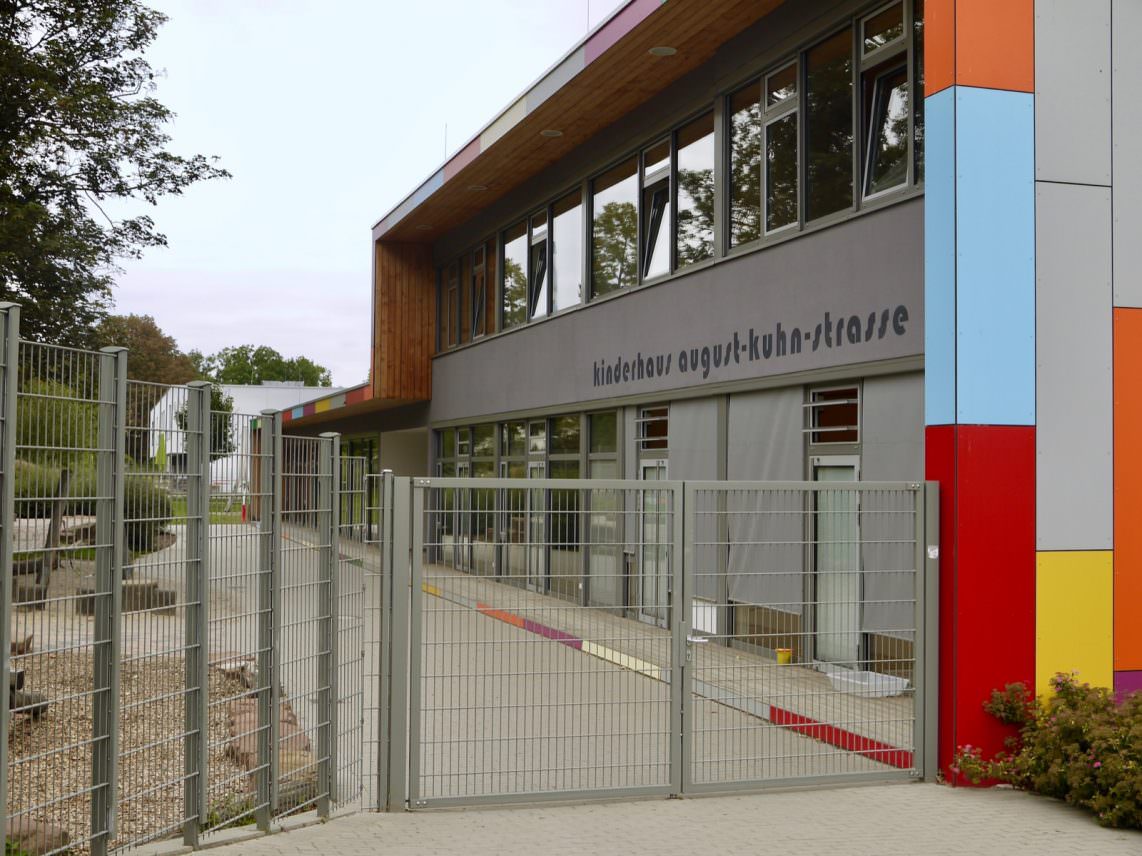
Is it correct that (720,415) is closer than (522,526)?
No

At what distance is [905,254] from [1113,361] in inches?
100

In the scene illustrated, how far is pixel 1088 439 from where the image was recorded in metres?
7.82

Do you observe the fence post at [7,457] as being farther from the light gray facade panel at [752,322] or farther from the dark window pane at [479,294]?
the dark window pane at [479,294]

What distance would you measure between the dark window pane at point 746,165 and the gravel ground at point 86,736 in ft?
27.0

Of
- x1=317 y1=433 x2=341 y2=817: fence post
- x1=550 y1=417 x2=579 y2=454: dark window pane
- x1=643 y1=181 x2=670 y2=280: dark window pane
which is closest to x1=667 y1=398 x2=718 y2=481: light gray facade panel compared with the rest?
x1=643 y1=181 x2=670 y2=280: dark window pane

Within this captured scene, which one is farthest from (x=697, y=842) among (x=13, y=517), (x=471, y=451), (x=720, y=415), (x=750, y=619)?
(x=471, y=451)

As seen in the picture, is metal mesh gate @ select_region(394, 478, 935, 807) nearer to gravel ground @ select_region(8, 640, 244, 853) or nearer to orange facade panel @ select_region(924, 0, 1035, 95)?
gravel ground @ select_region(8, 640, 244, 853)

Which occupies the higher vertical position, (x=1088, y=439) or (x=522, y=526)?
(x=1088, y=439)

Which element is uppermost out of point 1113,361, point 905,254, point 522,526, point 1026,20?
point 1026,20

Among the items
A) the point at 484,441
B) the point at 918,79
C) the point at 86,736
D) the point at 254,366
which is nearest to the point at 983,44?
the point at 918,79

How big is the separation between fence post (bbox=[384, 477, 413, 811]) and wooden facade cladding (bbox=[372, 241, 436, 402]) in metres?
18.8

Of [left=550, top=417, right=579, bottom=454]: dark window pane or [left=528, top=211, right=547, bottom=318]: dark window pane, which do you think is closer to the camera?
[left=550, top=417, right=579, bottom=454]: dark window pane

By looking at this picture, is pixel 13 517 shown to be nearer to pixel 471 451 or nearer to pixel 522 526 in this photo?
pixel 522 526

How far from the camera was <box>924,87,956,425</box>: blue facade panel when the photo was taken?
759cm
